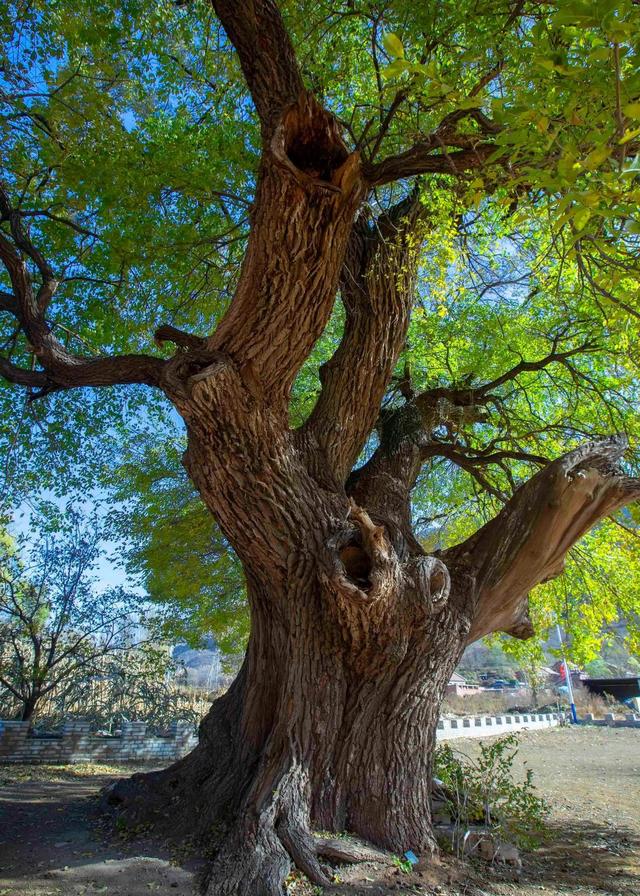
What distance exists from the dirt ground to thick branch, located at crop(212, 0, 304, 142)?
517 cm

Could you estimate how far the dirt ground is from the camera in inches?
133

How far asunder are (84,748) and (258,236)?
10764 mm

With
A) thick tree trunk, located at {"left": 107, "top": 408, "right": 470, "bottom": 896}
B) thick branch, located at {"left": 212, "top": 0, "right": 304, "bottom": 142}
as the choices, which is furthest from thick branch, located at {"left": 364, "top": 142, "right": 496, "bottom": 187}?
thick tree trunk, located at {"left": 107, "top": 408, "right": 470, "bottom": 896}

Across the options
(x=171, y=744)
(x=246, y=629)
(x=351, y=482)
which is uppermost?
(x=351, y=482)

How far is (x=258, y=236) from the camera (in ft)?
12.7

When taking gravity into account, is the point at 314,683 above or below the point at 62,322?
below

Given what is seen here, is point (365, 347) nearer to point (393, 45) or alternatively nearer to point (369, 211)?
point (369, 211)

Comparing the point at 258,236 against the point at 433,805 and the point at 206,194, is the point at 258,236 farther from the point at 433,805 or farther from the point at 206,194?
the point at 433,805

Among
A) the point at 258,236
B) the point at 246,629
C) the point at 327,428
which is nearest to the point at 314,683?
Result: the point at 327,428

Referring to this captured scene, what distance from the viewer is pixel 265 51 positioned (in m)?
4.15

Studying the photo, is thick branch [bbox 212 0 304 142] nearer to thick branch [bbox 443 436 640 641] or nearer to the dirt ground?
thick branch [bbox 443 436 640 641]

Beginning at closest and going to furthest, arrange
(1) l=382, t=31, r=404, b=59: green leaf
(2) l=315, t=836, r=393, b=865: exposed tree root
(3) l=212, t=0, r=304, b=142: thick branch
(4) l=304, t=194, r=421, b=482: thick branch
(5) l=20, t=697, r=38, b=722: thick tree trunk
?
(1) l=382, t=31, r=404, b=59: green leaf → (2) l=315, t=836, r=393, b=865: exposed tree root → (3) l=212, t=0, r=304, b=142: thick branch → (4) l=304, t=194, r=421, b=482: thick branch → (5) l=20, t=697, r=38, b=722: thick tree trunk

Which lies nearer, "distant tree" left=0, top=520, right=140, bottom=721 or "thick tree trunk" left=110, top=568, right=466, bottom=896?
"thick tree trunk" left=110, top=568, right=466, bottom=896

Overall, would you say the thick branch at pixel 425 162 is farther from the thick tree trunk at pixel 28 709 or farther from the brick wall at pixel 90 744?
the thick tree trunk at pixel 28 709
